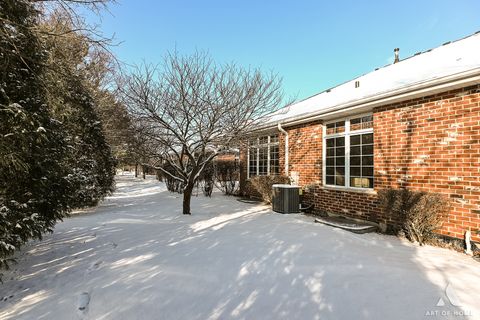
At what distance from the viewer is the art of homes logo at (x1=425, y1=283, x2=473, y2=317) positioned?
236 centimetres

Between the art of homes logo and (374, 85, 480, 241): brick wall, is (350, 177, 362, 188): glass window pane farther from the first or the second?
the art of homes logo

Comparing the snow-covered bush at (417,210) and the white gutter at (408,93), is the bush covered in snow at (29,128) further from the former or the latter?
the snow-covered bush at (417,210)

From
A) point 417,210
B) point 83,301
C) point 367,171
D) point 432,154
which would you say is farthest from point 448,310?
point 367,171

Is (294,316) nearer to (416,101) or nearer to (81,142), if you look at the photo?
(416,101)

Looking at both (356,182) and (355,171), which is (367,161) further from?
(356,182)

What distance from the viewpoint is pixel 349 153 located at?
6535 millimetres

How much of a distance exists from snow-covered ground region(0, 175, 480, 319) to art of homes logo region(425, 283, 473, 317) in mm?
10

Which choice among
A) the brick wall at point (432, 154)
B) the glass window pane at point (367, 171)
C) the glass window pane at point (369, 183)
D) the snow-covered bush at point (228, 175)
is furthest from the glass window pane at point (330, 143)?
the snow-covered bush at point (228, 175)

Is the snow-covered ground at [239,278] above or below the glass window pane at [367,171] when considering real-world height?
below

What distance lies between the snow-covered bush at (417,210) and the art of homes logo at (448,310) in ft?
6.86

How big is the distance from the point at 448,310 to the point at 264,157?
8.28m

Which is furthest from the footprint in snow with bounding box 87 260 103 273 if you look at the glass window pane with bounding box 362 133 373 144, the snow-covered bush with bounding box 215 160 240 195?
the snow-covered bush with bounding box 215 160 240 195

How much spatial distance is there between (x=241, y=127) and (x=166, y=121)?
2215 mm

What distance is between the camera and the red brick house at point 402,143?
4.31 m
